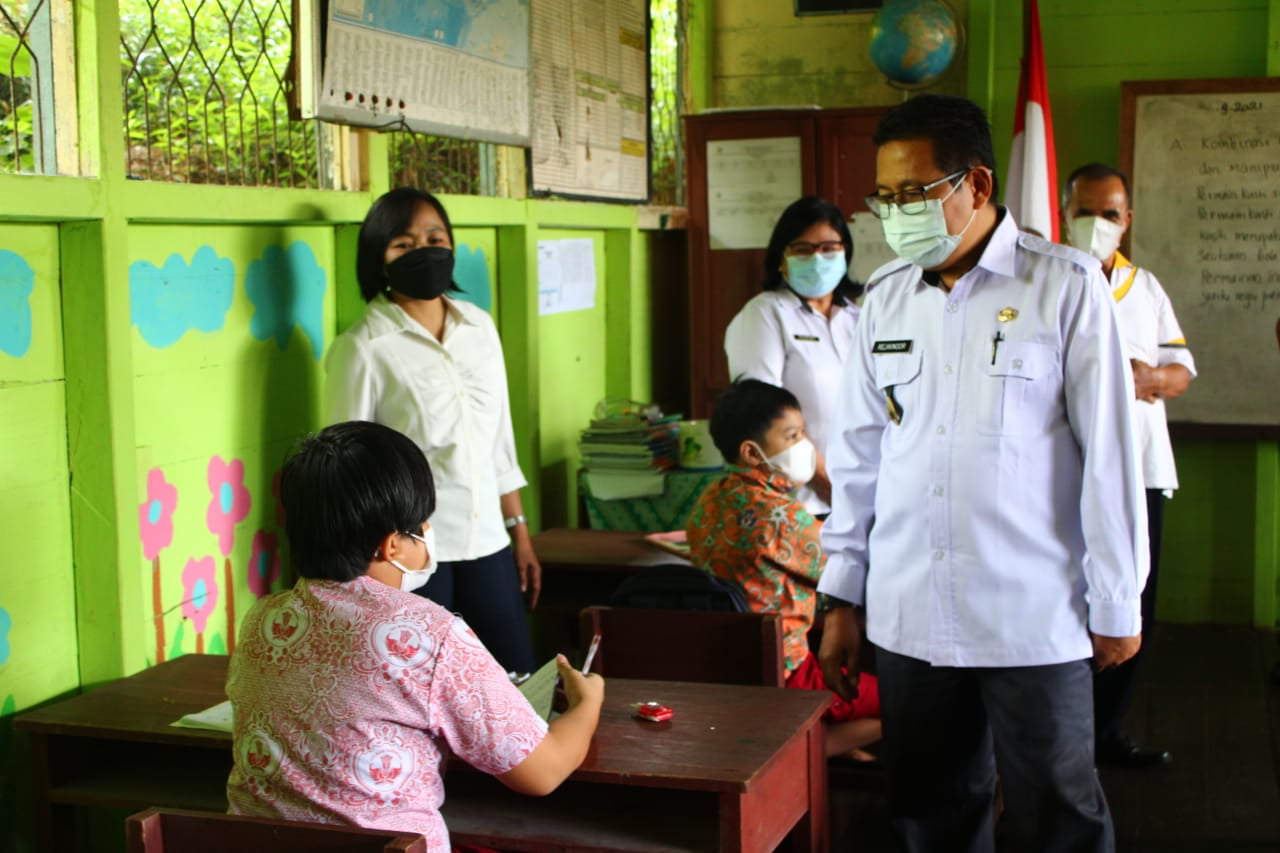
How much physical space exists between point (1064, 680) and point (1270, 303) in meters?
3.71

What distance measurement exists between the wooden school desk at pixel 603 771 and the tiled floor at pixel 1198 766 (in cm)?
114

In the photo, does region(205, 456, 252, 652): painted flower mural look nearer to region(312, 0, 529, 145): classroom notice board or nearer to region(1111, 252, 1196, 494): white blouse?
region(312, 0, 529, 145): classroom notice board

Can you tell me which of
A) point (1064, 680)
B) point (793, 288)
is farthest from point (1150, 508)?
point (1064, 680)

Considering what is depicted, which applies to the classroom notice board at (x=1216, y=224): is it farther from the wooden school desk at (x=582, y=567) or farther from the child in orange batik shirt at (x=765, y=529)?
the child in orange batik shirt at (x=765, y=529)

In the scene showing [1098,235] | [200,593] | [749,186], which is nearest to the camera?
[200,593]

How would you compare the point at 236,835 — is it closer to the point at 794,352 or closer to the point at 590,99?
the point at 794,352

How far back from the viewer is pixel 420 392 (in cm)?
322

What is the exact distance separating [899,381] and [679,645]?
31.6 inches

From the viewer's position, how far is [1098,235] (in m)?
3.86

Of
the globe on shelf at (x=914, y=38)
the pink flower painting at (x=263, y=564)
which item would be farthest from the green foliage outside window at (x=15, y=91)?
the globe on shelf at (x=914, y=38)

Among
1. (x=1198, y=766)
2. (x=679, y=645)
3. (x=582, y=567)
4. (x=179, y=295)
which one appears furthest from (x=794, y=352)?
(x=179, y=295)

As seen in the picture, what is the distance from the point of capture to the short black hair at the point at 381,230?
322cm

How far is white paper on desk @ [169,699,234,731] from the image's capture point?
249cm

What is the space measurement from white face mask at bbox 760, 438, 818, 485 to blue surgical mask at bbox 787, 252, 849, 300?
0.60m
